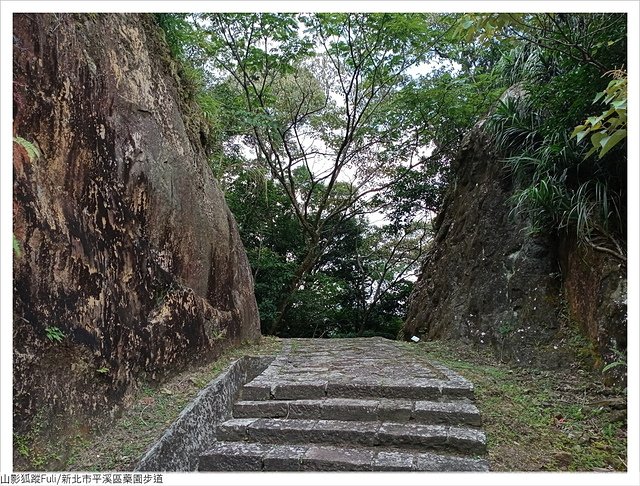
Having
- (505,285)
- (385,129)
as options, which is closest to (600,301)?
(505,285)

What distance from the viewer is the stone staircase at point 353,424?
9.37ft

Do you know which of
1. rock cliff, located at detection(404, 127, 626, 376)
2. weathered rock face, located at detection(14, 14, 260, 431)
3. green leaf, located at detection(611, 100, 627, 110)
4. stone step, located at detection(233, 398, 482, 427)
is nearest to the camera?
green leaf, located at detection(611, 100, 627, 110)

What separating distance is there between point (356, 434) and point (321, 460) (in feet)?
1.18

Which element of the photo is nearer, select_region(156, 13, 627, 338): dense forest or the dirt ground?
the dirt ground

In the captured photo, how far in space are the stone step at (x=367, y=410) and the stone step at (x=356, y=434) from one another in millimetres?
60

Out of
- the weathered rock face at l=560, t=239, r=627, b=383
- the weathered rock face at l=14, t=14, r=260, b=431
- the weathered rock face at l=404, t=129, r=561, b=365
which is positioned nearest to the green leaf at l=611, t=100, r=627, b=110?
the weathered rock face at l=560, t=239, r=627, b=383

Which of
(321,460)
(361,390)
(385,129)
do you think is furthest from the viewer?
(385,129)

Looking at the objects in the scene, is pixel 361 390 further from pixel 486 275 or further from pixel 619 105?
pixel 486 275

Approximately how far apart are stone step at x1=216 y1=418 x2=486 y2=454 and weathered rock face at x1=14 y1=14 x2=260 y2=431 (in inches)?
32.2

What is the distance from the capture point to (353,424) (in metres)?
3.25

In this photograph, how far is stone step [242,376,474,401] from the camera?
354 centimetres

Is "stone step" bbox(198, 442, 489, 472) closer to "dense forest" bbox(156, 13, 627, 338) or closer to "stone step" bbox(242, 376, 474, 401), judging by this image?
"stone step" bbox(242, 376, 474, 401)

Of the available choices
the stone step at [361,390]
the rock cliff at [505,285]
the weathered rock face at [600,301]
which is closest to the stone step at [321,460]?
the stone step at [361,390]

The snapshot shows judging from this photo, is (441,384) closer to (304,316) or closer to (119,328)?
(119,328)
